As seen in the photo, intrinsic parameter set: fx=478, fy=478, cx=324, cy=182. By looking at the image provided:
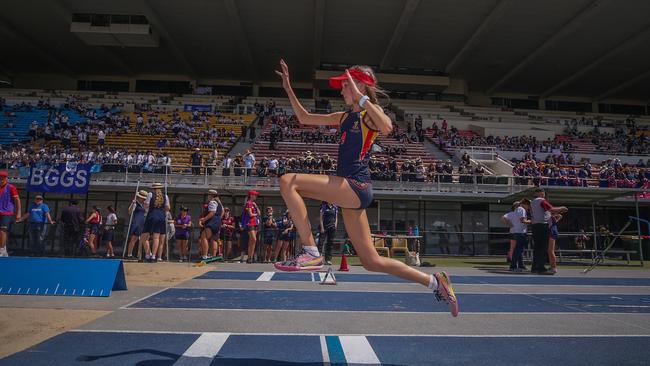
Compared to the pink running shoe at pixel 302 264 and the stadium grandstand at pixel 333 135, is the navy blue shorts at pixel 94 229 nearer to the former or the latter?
the stadium grandstand at pixel 333 135

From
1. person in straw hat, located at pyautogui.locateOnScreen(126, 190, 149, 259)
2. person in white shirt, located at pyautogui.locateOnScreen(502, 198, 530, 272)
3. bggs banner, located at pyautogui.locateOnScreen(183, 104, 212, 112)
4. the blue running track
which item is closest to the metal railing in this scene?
person in straw hat, located at pyautogui.locateOnScreen(126, 190, 149, 259)

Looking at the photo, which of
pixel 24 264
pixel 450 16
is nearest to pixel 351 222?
pixel 24 264

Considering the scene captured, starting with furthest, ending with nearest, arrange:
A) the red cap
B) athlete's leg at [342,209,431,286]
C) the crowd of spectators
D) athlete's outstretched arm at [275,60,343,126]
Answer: the crowd of spectators → athlete's outstretched arm at [275,60,343,126] → the red cap → athlete's leg at [342,209,431,286]

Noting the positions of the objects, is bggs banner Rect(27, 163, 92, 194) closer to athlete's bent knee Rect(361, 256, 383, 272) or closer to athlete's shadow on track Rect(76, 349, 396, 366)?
athlete's shadow on track Rect(76, 349, 396, 366)

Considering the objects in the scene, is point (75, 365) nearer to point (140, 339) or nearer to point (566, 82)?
point (140, 339)

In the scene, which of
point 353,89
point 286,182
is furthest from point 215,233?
point 353,89

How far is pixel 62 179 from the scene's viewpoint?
18.1m

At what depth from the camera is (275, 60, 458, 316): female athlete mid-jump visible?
13.4ft

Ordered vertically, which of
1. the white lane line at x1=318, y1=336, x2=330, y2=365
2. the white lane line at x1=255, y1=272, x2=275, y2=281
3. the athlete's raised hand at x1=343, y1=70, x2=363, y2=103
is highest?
the athlete's raised hand at x1=343, y1=70, x2=363, y2=103

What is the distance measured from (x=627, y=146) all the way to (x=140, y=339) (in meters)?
38.3

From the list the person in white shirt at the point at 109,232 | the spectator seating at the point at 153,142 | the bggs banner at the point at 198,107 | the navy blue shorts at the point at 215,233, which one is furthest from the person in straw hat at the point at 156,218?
the bggs banner at the point at 198,107

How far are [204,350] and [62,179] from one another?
55.1ft

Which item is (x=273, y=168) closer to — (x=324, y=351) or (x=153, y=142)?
(x=153, y=142)

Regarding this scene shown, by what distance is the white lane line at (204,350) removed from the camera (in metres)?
3.65
